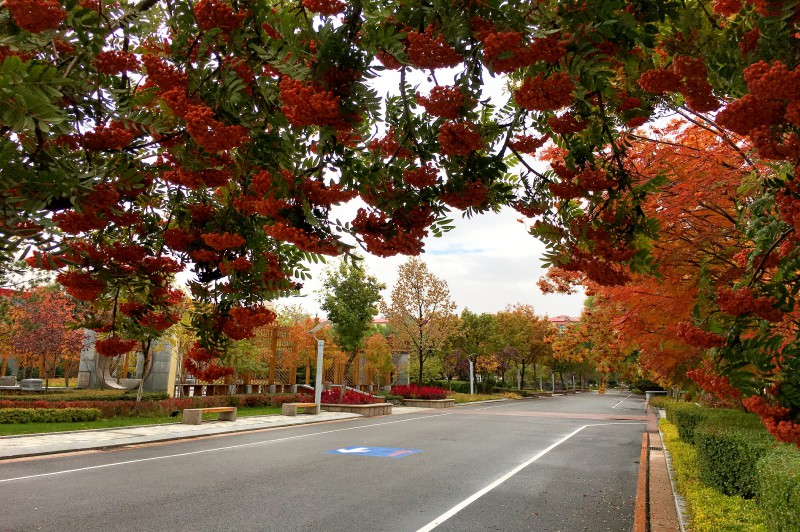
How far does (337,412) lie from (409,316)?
40.6 feet

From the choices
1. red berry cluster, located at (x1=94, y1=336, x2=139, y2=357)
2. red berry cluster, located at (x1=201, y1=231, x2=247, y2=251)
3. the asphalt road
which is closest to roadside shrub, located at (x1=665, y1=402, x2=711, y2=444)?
the asphalt road

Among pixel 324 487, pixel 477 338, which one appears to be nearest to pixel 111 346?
pixel 324 487

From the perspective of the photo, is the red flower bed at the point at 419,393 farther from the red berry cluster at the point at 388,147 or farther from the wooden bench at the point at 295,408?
the red berry cluster at the point at 388,147

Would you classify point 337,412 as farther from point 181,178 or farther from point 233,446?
point 181,178

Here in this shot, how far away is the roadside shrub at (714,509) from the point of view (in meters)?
6.19

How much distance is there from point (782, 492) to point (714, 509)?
2.43 metres

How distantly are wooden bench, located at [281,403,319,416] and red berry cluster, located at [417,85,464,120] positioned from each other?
22137mm

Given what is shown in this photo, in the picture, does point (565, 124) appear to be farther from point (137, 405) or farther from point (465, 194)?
point (137, 405)

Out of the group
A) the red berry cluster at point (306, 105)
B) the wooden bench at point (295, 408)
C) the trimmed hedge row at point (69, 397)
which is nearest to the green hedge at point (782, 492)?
the red berry cluster at point (306, 105)

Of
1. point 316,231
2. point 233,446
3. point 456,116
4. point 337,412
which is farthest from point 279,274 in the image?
point 337,412

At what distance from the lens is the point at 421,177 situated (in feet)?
12.3

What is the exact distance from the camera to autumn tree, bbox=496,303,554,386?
178ft

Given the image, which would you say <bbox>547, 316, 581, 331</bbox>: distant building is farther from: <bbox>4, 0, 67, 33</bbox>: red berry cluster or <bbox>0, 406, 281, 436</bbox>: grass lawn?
<bbox>4, 0, 67, 33</bbox>: red berry cluster

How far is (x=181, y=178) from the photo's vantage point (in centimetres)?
394
